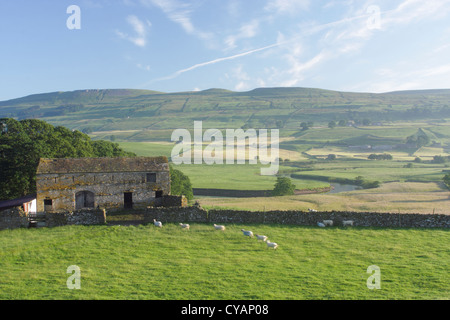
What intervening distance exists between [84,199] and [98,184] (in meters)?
1.90

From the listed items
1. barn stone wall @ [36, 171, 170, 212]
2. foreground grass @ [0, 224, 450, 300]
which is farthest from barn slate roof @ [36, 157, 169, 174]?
foreground grass @ [0, 224, 450, 300]

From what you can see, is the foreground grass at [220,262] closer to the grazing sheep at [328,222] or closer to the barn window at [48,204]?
the grazing sheep at [328,222]

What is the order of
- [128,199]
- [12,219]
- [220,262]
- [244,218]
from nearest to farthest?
[220,262] → [12,219] → [244,218] → [128,199]

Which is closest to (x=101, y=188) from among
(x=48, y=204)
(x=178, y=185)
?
(x=48, y=204)

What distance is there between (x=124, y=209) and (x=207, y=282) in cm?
1792

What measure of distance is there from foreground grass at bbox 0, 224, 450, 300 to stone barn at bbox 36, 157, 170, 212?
230 inches

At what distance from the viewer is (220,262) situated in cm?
1847

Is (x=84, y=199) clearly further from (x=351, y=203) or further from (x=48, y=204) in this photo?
(x=351, y=203)

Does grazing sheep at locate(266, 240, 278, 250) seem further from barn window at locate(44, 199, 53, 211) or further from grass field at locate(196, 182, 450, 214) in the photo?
barn window at locate(44, 199, 53, 211)

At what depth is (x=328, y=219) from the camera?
26078 mm

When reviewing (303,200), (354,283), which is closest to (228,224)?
(354,283)

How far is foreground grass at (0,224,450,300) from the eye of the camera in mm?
15070

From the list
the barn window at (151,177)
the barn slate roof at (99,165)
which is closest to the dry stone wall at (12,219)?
the barn slate roof at (99,165)
